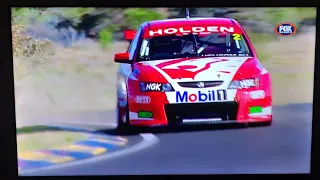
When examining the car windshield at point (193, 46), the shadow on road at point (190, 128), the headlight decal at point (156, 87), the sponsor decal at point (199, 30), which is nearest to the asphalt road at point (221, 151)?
the shadow on road at point (190, 128)

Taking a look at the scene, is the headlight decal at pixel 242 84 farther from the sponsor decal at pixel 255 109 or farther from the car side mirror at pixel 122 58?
the car side mirror at pixel 122 58

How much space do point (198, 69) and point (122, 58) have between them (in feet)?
1.28

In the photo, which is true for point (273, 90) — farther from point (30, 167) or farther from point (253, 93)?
point (30, 167)

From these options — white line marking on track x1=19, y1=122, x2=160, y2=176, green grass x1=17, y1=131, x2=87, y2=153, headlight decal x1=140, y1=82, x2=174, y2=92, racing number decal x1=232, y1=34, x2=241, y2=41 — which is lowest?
white line marking on track x1=19, y1=122, x2=160, y2=176

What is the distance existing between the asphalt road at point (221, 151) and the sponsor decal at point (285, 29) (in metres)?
0.38

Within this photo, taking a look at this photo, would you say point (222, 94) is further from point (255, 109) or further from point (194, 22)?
point (194, 22)

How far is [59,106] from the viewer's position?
2445 millimetres

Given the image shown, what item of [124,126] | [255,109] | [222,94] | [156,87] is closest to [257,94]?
[255,109]

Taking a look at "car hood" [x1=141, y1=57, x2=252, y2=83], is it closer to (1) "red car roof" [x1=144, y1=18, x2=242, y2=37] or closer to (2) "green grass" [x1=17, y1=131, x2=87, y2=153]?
(1) "red car roof" [x1=144, y1=18, x2=242, y2=37]

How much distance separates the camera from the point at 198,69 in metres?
2.38

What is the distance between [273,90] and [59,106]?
1.10 metres

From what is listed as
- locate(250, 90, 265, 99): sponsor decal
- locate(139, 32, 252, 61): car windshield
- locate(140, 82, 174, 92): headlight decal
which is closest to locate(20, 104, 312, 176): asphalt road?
locate(250, 90, 265, 99): sponsor decal

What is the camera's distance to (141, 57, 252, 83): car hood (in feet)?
7.79

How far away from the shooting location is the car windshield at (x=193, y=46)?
241cm
